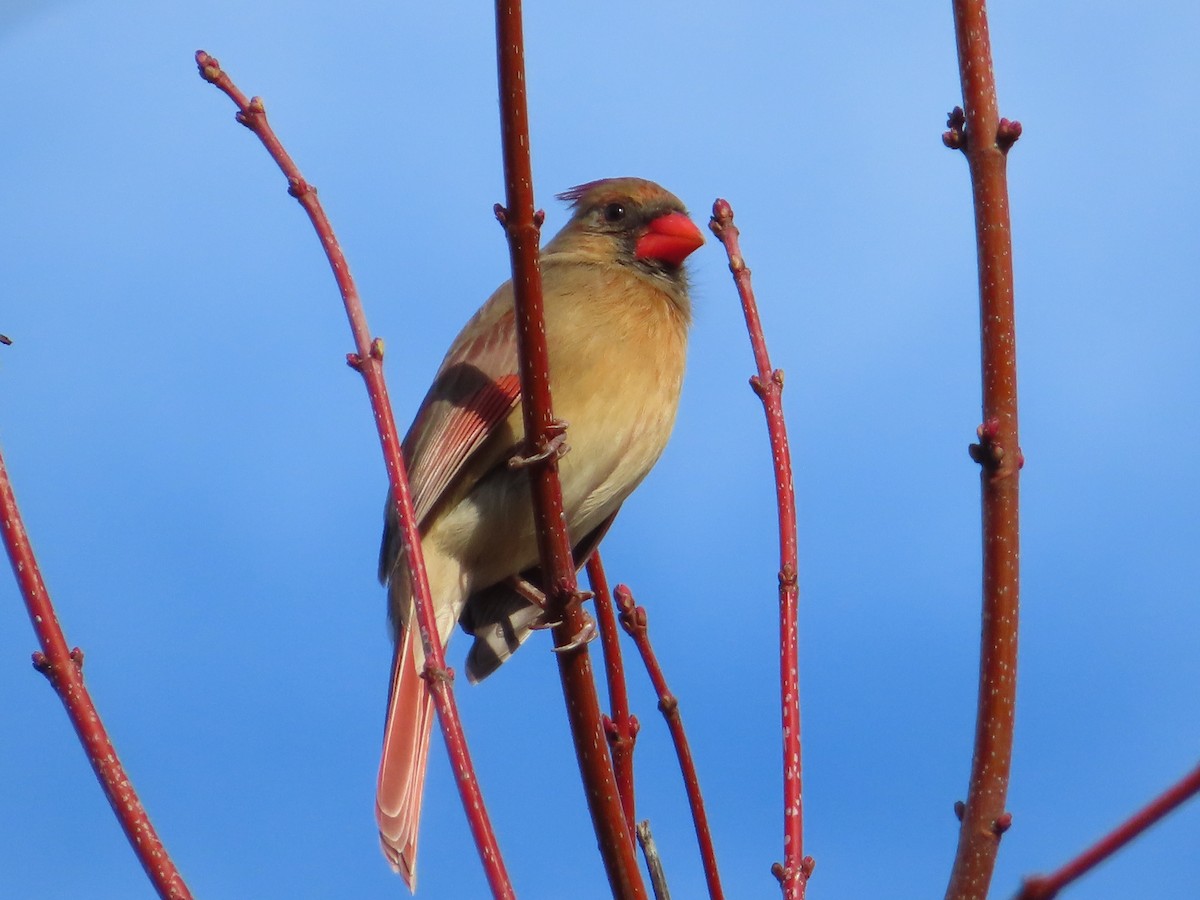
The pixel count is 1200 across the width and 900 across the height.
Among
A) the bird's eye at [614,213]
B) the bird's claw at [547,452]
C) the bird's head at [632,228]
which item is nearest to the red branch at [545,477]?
the bird's claw at [547,452]

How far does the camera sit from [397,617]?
3.51 meters

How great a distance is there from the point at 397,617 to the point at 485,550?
29cm

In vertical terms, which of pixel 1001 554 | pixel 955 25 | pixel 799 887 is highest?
pixel 955 25

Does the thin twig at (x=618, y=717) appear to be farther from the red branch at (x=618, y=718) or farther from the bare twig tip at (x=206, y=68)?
the bare twig tip at (x=206, y=68)

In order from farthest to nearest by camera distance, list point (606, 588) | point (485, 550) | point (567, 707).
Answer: point (485, 550) → point (606, 588) → point (567, 707)

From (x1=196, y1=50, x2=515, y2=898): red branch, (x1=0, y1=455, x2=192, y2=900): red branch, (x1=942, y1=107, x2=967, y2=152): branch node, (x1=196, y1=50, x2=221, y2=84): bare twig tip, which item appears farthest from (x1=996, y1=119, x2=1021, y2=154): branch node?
(x1=0, y1=455, x2=192, y2=900): red branch

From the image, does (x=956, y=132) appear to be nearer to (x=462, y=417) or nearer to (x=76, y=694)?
(x=76, y=694)

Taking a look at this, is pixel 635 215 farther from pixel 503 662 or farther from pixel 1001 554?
pixel 1001 554

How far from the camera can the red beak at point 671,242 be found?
397 centimetres

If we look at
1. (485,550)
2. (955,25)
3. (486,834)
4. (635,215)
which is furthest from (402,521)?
(635,215)

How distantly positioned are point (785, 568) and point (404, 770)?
1.03 m

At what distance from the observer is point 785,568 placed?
206 centimetres

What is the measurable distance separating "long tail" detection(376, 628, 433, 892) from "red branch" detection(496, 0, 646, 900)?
494mm

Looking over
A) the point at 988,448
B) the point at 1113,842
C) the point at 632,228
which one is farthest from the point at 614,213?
the point at 1113,842
